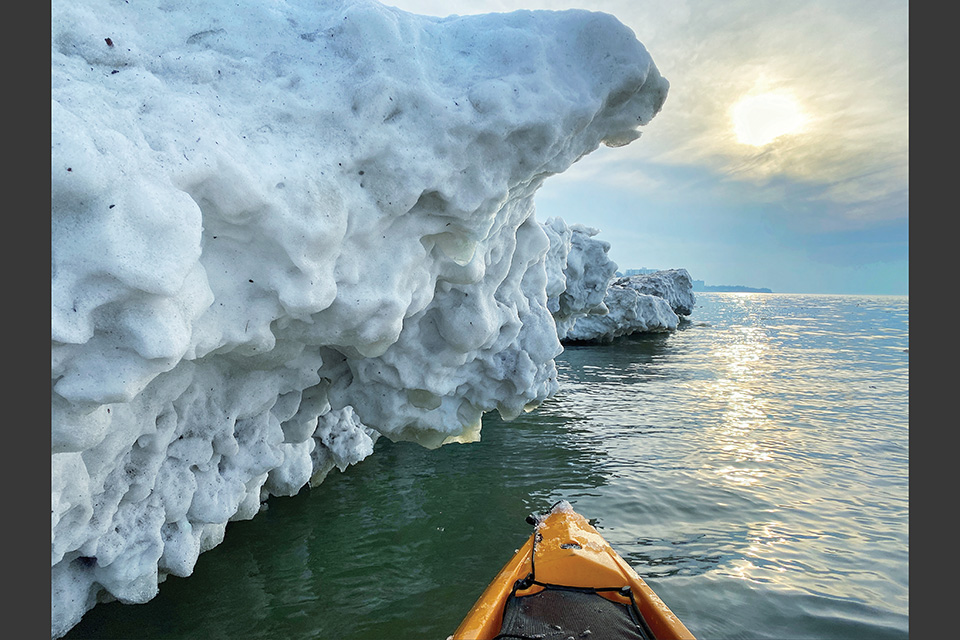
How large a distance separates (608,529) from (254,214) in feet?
18.0

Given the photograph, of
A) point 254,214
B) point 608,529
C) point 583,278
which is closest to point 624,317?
point 583,278

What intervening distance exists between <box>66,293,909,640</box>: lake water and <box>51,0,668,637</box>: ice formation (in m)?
0.79

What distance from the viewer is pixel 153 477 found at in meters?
4.11

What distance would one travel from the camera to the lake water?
4746 mm

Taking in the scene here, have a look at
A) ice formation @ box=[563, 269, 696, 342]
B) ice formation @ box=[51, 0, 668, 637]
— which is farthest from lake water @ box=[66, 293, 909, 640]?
ice formation @ box=[563, 269, 696, 342]

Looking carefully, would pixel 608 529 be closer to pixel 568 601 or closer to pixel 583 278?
pixel 568 601

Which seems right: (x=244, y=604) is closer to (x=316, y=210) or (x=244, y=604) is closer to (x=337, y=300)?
(x=337, y=300)

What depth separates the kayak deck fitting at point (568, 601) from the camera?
371 cm

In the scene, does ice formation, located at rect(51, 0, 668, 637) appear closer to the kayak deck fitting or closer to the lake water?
the lake water

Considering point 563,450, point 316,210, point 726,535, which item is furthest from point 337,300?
point 563,450

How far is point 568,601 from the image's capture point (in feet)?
13.7

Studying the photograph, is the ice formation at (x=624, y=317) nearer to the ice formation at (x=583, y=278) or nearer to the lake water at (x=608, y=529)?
the ice formation at (x=583, y=278)

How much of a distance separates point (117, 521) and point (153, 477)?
387 millimetres

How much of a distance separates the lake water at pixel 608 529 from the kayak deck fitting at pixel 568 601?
82cm
